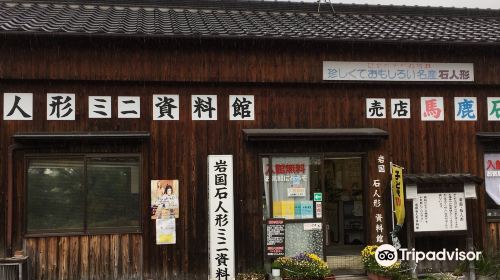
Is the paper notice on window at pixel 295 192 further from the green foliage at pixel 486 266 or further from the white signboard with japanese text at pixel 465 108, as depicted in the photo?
the white signboard with japanese text at pixel 465 108

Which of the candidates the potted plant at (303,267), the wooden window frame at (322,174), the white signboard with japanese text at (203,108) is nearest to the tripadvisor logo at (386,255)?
the wooden window frame at (322,174)

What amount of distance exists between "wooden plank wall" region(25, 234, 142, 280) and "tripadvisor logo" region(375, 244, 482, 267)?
16.5ft

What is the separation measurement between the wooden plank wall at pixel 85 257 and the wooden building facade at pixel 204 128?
2 cm

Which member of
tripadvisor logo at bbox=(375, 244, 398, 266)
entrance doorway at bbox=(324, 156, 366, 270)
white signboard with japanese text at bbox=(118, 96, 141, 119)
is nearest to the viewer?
tripadvisor logo at bbox=(375, 244, 398, 266)

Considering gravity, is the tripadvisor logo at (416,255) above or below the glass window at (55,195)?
below

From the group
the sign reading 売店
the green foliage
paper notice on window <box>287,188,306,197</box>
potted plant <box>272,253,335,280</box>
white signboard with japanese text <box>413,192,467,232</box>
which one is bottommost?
the green foliage

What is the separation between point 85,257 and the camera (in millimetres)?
9797

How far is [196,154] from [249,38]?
2.74 metres

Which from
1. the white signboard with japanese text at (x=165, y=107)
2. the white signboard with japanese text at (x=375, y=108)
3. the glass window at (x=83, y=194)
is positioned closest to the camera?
the glass window at (x=83, y=194)

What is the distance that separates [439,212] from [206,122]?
5.35 metres

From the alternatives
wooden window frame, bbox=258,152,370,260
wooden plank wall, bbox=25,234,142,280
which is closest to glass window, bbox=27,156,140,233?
wooden plank wall, bbox=25,234,142,280

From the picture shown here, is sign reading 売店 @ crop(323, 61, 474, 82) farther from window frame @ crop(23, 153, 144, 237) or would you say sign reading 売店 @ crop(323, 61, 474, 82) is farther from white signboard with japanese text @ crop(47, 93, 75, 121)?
white signboard with japanese text @ crop(47, 93, 75, 121)

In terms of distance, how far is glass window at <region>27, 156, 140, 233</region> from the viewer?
977 cm

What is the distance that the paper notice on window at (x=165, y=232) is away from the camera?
397 inches
